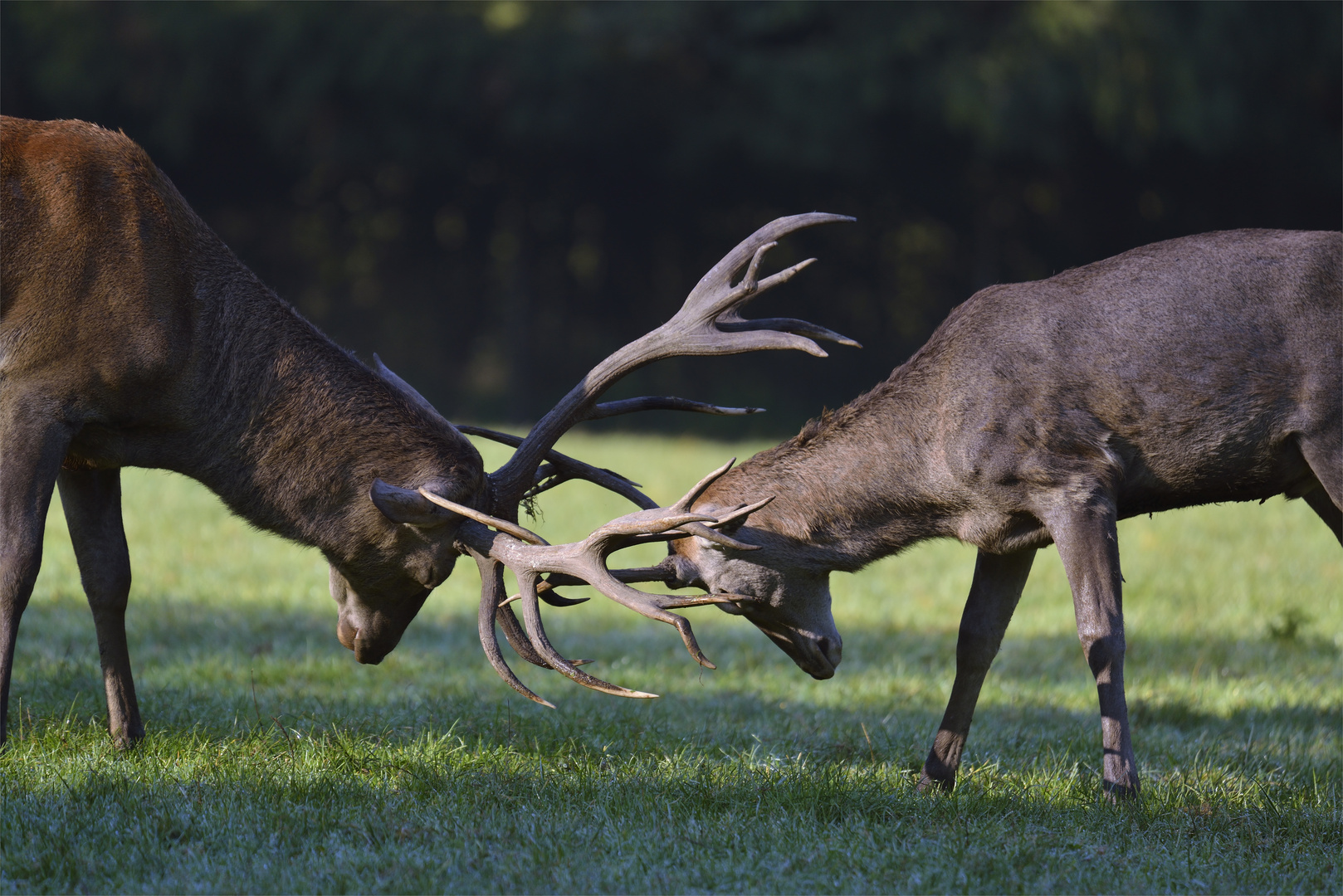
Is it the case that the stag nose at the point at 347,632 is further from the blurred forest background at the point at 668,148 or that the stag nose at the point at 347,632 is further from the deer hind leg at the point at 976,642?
the blurred forest background at the point at 668,148

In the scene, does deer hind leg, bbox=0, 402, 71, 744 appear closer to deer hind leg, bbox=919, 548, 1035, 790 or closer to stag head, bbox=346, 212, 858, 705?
stag head, bbox=346, 212, 858, 705

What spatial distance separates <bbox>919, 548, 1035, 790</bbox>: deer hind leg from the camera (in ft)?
16.8

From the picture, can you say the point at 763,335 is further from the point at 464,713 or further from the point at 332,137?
the point at 332,137

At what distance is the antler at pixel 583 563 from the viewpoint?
464cm

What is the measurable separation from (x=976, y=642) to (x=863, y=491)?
767 mm

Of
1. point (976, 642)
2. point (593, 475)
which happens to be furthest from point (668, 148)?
point (976, 642)

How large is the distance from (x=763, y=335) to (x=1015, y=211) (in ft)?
67.5

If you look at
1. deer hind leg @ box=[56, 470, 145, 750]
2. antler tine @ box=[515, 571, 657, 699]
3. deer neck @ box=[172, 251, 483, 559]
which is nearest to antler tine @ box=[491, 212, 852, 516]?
deer neck @ box=[172, 251, 483, 559]

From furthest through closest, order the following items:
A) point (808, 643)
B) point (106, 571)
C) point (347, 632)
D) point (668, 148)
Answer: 1. point (668, 148)
2. point (347, 632)
3. point (106, 571)
4. point (808, 643)

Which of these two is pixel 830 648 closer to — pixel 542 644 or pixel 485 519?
pixel 542 644

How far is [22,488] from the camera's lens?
4660 millimetres

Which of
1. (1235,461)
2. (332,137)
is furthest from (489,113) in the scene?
(1235,461)

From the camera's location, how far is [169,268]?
4945 mm

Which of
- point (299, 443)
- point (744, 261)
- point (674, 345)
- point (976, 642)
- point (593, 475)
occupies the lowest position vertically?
point (976, 642)
